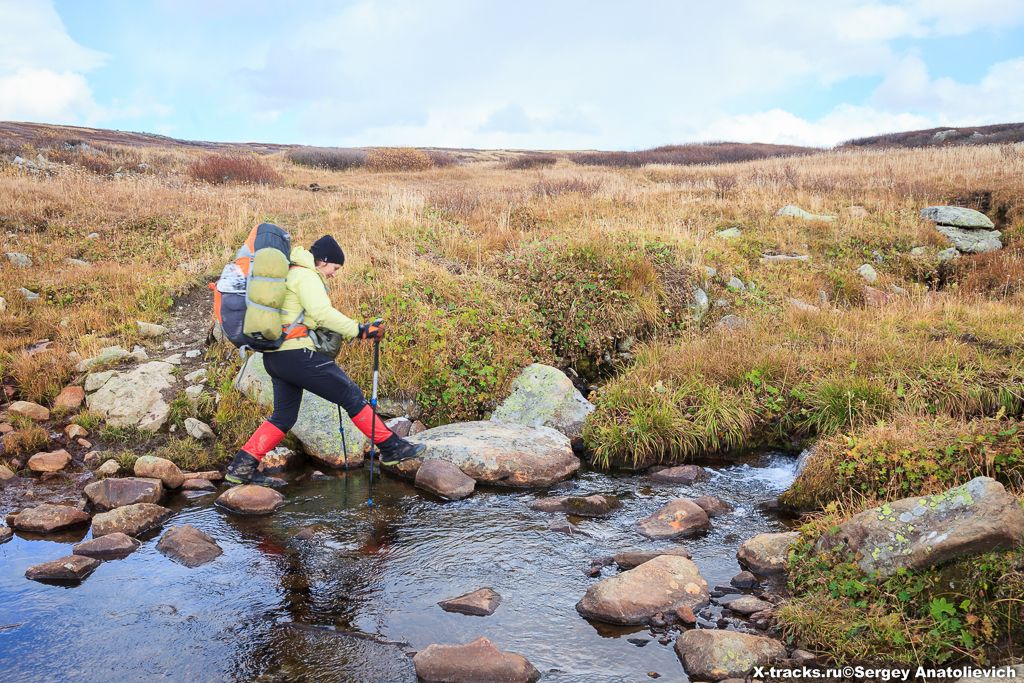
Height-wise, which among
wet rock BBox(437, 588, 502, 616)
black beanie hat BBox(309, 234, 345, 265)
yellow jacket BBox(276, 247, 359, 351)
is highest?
black beanie hat BBox(309, 234, 345, 265)

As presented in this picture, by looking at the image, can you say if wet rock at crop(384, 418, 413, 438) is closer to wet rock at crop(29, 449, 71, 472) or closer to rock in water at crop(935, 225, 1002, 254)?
wet rock at crop(29, 449, 71, 472)

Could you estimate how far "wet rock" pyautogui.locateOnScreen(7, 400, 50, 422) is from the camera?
9.22 m

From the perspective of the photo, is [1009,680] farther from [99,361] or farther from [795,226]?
[795,226]

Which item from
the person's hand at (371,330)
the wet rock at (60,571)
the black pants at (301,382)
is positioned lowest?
the wet rock at (60,571)

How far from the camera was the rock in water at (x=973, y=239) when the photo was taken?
1608 cm

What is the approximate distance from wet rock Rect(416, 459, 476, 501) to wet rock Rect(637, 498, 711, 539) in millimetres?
2042

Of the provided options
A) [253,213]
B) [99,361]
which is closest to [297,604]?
[99,361]

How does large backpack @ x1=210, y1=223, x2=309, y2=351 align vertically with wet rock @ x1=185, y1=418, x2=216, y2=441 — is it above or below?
above

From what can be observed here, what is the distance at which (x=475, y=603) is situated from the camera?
552 cm

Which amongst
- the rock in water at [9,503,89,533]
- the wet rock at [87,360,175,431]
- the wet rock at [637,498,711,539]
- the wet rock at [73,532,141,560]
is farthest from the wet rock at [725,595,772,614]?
the wet rock at [87,360,175,431]

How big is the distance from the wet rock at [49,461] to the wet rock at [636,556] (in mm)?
6785

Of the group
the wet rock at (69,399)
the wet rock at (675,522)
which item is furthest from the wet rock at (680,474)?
the wet rock at (69,399)

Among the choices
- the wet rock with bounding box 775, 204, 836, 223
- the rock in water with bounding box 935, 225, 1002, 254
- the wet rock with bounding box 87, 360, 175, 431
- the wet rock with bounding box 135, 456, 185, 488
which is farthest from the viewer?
the wet rock with bounding box 775, 204, 836, 223

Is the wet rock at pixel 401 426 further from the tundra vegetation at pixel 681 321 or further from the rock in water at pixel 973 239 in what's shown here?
the rock in water at pixel 973 239
